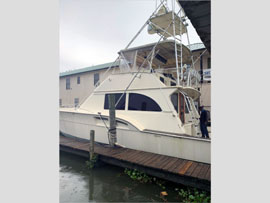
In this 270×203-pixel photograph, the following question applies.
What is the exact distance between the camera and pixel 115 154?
4.72 meters

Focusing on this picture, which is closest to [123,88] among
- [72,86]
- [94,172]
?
[94,172]

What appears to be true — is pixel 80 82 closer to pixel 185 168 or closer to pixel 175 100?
pixel 175 100

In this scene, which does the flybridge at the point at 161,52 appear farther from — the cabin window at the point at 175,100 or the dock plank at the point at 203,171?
the dock plank at the point at 203,171

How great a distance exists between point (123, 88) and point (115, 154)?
240cm

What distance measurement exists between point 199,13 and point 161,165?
3.32 metres

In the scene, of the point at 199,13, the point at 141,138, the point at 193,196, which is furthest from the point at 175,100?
the point at 199,13

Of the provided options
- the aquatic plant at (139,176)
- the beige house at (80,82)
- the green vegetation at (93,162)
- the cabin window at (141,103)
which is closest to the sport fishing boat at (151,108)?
the cabin window at (141,103)

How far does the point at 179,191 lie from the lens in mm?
3803

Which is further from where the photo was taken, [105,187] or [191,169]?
[105,187]

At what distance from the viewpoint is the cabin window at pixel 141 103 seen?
16.9ft

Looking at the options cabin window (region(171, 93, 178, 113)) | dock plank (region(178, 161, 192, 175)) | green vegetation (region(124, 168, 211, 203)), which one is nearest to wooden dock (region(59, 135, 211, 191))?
dock plank (region(178, 161, 192, 175))

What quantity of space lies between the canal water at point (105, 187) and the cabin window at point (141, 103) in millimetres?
2085

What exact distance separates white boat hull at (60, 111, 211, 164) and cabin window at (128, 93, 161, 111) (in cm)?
70

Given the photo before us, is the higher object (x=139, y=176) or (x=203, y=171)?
(x=203, y=171)
